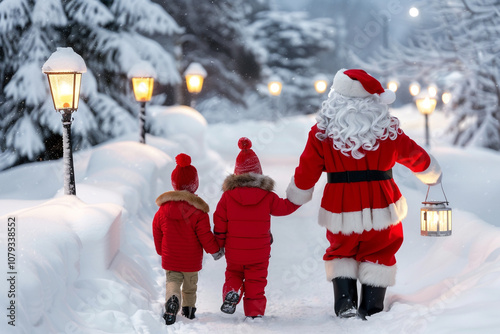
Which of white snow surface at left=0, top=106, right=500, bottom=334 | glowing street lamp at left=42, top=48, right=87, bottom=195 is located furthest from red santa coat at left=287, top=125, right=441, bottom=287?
glowing street lamp at left=42, top=48, right=87, bottom=195

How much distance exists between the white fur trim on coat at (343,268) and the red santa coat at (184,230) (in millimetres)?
961

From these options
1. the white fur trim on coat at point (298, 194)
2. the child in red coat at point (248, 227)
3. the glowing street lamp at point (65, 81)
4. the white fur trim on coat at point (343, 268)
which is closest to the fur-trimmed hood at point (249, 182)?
the child in red coat at point (248, 227)

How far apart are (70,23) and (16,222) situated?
34.7 ft

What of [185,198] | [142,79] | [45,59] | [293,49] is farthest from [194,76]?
[293,49]

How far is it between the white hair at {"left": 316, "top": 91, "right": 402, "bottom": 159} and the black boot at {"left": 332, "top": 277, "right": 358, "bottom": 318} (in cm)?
100

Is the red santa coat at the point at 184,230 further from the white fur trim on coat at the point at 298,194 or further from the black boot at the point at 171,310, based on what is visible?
the white fur trim on coat at the point at 298,194

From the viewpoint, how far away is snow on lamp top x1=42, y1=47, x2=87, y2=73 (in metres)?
6.33

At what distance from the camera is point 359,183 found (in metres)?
4.95

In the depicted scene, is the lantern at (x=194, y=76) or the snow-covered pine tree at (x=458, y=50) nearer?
the snow-covered pine tree at (x=458, y=50)

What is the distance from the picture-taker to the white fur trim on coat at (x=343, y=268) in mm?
4992

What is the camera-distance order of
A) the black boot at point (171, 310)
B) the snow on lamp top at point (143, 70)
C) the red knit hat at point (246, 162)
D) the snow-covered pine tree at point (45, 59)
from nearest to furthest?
the black boot at point (171, 310), the red knit hat at point (246, 162), the snow on lamp top at point (143, 70), the snow-covered pine tree at point (45, 59)

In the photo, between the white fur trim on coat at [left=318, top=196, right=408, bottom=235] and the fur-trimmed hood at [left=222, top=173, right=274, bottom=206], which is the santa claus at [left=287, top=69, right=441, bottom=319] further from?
the fur-trimmed hood at [left=222, top=173, right=274, bottom=206]

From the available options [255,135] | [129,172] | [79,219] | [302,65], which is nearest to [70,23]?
[129,172]

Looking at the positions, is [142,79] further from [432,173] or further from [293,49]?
[293,49]
